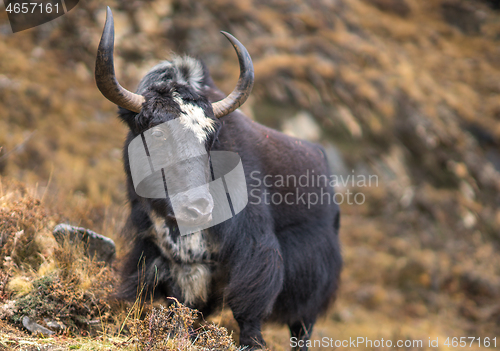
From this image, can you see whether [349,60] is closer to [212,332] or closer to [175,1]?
[175,1]

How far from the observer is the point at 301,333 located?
466 cm

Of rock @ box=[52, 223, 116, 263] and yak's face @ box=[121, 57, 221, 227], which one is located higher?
yak's face @ box=[121, 57, 221, 227]

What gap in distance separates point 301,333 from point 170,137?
2947 mm

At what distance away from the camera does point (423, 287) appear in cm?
1052

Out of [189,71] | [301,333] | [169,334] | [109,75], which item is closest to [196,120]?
[109,75]

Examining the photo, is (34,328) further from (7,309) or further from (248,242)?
(248,242)

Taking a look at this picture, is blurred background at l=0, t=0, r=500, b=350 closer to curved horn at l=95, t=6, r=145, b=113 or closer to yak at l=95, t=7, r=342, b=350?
yak at l=95, t=7, r=342, b=350

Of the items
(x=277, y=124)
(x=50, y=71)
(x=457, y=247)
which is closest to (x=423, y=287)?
(x=457, y=247)

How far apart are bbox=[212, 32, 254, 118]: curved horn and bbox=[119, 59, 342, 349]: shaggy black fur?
0.10 meters

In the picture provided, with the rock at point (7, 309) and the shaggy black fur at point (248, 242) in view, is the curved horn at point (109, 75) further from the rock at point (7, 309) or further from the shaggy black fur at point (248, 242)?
the rock at point (7, 309)

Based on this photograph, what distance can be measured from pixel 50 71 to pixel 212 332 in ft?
46.7

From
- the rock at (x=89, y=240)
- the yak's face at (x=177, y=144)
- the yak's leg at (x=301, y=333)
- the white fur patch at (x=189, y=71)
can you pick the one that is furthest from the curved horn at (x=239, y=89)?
the yak's leg at (x=301, y=333)

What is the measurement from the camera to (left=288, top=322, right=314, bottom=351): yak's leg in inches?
177

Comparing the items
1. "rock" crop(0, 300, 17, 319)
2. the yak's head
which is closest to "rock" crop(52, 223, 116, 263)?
"rock" crop(0, 300, 17, 319)
